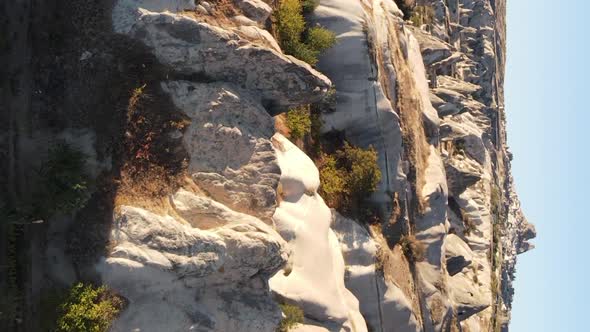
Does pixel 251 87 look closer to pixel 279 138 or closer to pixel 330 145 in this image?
pixel 279 138

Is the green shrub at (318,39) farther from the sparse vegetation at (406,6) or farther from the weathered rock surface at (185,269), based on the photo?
the sparse vegetation at (406,6)

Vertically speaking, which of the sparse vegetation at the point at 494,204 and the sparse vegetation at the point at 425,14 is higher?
the sparse vegetation at the point at 425,14

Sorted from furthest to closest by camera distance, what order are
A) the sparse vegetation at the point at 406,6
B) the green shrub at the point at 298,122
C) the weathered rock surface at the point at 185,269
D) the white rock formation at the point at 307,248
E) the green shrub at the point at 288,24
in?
the sparse vegetation at the point at 406,6 < the green shrub at the point at 298,122 < the green shrub at the point at 288,24 < the white rock formation at the point at 307,248 < the weathered rock surface at the point at 185,269

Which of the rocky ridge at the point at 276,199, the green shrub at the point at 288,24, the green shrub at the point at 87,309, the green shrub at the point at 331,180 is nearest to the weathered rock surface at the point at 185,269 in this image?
the rocky ridge at the point at 276,199

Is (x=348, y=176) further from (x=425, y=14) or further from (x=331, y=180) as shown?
(x=425, y=14)

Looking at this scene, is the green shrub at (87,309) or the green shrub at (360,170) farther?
the green shrub at (360,170)

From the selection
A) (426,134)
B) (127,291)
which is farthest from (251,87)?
(426,134)

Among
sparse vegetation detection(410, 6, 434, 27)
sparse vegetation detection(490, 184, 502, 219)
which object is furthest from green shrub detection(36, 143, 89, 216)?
sparse vegetation detection(490, 184, 502, 219)
